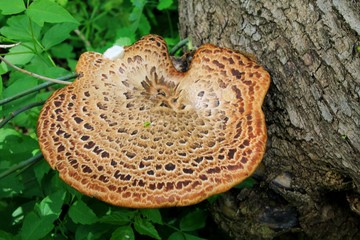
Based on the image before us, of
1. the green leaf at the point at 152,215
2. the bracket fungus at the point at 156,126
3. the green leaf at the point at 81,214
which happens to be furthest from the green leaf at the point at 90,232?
the bracket fungus at the point at 156,126

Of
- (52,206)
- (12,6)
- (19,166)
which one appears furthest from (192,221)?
(12,6)

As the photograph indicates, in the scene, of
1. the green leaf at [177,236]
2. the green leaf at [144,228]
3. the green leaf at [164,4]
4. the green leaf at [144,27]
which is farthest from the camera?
the green leaf at [144,27]

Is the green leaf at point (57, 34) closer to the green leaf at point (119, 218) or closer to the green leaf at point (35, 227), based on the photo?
the green leaf at point (35, 227)

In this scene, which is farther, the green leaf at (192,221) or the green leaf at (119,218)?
the green leaf at (192,221)

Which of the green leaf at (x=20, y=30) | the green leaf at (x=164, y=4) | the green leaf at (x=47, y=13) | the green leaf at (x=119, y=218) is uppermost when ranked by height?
the green leaf at (x=47, y=13)

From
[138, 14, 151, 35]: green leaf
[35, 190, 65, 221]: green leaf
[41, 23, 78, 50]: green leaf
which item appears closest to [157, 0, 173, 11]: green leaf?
[138, 14, 151, 35]: green leaf

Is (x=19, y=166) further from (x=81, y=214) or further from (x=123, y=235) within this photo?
(x=123, y=235)
